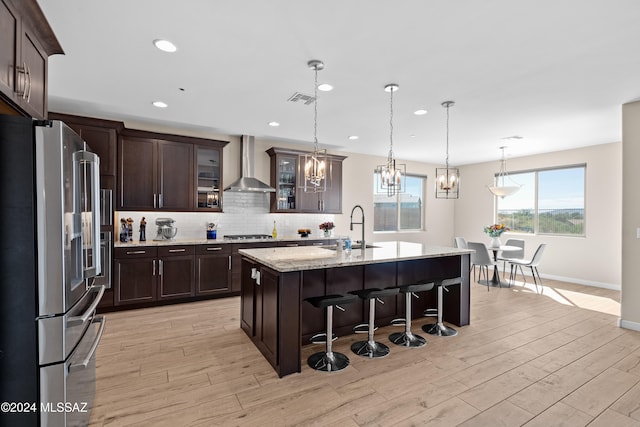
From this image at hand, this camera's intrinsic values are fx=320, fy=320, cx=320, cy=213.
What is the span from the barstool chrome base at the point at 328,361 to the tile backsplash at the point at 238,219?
10.8 ft

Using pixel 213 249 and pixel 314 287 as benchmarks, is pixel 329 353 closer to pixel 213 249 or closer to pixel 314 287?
pixel 314 287

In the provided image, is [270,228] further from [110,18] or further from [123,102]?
[110,18]

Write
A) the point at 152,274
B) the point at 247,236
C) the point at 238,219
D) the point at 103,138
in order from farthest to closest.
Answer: the point at 238,219 < the point at 247,236 < the point at 152,274 < the point at 103,138

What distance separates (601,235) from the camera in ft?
19.8

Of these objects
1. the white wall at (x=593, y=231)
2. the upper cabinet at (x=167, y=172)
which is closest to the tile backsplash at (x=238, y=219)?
the upper cabinet at (x=167, y=172)

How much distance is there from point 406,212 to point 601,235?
12.5 ft

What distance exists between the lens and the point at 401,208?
26.6 feet

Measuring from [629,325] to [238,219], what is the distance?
5.70 meters

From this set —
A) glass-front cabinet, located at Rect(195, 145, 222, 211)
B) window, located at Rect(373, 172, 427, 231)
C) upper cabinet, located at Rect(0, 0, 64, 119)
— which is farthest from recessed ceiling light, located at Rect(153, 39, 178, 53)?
window, located at Rect(373, 172, 427, 231)

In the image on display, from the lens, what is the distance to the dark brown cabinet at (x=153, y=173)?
4.66 meters

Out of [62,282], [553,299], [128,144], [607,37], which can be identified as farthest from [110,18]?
[553,299]

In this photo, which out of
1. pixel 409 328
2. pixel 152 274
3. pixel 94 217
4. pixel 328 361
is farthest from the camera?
pixel 152 274

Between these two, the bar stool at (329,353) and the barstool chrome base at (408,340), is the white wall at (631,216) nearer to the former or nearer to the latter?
the barstool chrome base at (408,340)

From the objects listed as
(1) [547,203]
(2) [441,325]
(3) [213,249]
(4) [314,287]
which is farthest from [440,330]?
(1) [547,203]
